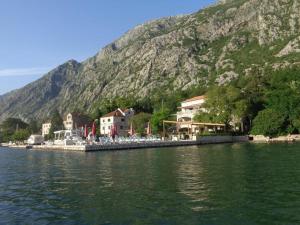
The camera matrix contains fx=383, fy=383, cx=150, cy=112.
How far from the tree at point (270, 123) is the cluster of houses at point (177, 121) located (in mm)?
13283

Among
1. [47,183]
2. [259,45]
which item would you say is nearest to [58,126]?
[259,45]

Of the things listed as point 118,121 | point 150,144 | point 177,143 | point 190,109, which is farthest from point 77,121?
point 177,143

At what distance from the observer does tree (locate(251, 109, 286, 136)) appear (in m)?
87.9

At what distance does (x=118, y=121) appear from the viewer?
469ft

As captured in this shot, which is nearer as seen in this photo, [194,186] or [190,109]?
[194,186]

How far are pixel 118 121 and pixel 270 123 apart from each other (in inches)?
2662

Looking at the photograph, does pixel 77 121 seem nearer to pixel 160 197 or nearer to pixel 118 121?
pixel 118 121

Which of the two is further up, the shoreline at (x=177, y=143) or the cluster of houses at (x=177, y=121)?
the cluster of houses at (x=177, y=121)

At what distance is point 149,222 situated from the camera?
17.7 m

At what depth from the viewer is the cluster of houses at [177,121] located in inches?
4262

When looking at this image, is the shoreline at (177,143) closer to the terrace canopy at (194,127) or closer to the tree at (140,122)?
the terrace canopy at (194,127)

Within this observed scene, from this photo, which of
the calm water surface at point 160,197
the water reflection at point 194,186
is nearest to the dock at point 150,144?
the calm water surface at point 160,197

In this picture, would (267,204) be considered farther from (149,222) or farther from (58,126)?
(58,126)

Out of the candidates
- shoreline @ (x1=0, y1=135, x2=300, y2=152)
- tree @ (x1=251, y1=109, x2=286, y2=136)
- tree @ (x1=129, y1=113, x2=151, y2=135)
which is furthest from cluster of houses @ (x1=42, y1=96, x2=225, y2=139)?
tree @ (x1=251, y1=109, x2=286, y2=136)
